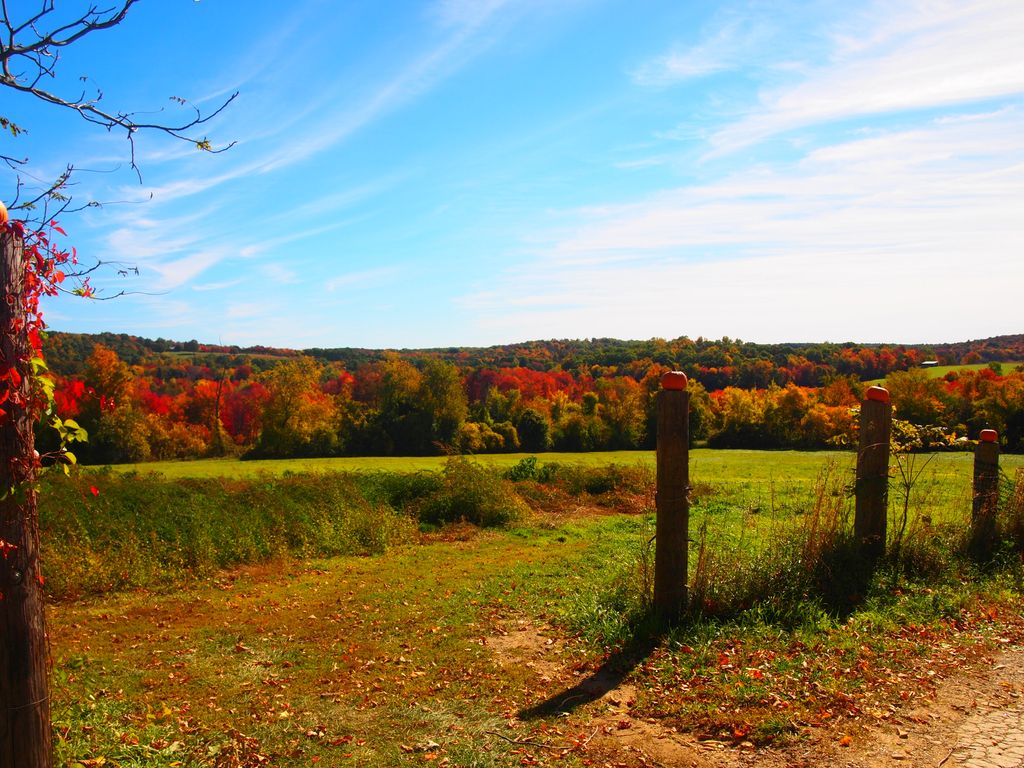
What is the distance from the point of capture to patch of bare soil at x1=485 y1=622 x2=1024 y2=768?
4277 mm

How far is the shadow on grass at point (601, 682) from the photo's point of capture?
5.45 meters

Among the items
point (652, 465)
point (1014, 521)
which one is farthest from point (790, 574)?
point (652, 465)

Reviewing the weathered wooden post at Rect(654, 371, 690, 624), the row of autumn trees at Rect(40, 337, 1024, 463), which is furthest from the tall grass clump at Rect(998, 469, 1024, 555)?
the row of autumn trees at Rect(40, 337, 1024, 463)

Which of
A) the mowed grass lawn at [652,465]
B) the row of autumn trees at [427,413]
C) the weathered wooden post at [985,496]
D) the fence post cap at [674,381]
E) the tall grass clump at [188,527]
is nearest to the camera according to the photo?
the fence post cap at [674,381]

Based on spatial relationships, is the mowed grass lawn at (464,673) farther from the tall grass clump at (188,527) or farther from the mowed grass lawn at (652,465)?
the mowed grass lawn at (652,465)

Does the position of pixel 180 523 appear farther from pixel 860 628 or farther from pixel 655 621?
pixel 860 628

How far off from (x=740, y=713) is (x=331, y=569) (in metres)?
9.27

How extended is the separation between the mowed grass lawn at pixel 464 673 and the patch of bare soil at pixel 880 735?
0.04m

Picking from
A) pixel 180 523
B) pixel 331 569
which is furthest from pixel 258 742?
pixel 180 523

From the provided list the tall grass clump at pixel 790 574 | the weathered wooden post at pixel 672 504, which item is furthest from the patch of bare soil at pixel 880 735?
the tall grass clump at pixel 790 574

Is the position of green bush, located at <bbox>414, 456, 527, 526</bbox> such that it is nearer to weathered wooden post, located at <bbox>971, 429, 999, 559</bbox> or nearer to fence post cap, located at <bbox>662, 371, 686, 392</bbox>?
weathered wooden post, located at <bbox>971, 429, 999, 559</bbox>

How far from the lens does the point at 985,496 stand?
8898 millimetres

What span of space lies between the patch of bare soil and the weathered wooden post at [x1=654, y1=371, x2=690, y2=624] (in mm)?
1193

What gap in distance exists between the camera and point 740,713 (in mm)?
4934
